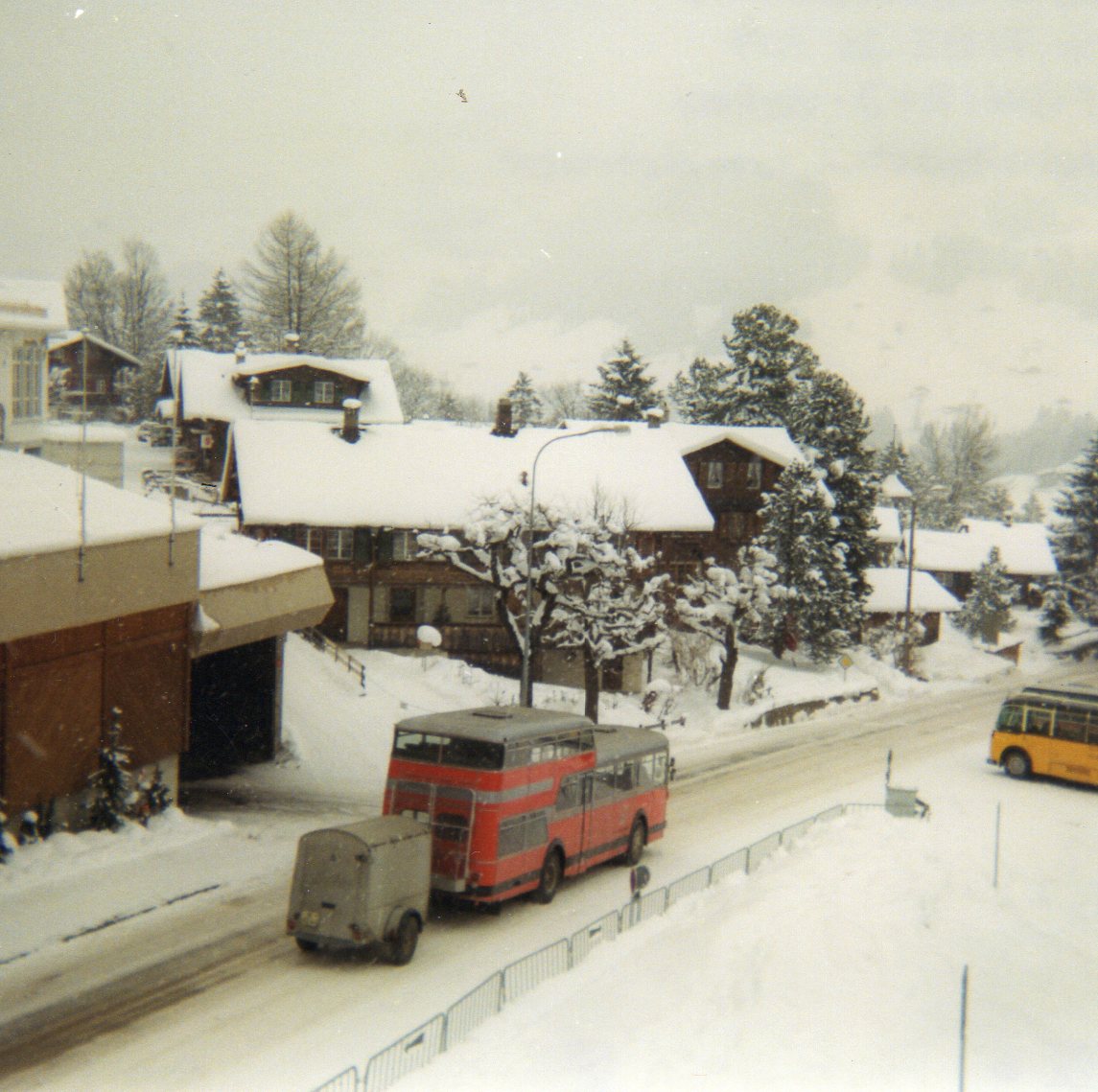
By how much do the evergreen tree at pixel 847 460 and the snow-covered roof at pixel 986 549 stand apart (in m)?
17.7

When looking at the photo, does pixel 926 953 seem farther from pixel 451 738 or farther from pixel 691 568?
pixel 691 568

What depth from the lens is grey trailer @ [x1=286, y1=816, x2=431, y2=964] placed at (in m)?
14.4

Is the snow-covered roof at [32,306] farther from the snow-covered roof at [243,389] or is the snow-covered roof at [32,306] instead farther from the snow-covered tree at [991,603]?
the snow-covered tree at [991,603]

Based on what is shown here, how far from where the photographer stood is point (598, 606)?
3497 centimetres

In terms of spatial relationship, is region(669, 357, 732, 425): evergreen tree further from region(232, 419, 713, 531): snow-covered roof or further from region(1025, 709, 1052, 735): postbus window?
region(1025, 709, 1052, 735): postbus window

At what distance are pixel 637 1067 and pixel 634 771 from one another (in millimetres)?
11243

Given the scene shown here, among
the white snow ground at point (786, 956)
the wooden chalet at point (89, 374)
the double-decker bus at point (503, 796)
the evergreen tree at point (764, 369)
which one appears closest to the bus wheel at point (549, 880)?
the double-decker bus at point (503, 796)

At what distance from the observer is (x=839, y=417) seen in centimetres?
5669

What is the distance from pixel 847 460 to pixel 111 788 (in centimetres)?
4396

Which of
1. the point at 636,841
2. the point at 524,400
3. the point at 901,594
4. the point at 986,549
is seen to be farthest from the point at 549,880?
the point at 524,400

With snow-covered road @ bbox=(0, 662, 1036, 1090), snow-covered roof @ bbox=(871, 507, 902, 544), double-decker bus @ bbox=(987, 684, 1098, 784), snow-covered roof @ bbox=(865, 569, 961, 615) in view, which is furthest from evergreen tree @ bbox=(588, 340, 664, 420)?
snow-covered road @ bbox=(0, 662, 1036, 1090)

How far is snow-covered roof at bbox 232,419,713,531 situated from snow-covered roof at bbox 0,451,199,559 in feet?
63.1

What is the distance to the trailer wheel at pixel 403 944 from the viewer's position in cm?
1491

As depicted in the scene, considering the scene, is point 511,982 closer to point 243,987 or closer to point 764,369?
point 243,987
